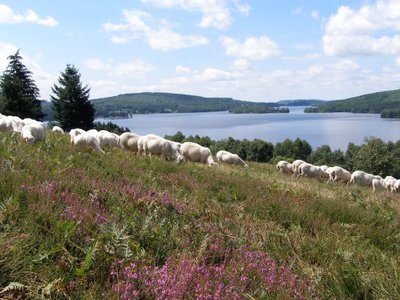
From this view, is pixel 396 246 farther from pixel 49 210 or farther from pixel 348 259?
pixel 49 210

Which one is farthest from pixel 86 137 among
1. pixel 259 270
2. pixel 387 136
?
pixel 387 136

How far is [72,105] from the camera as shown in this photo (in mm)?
55812

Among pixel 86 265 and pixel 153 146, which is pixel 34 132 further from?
pixel 86 265

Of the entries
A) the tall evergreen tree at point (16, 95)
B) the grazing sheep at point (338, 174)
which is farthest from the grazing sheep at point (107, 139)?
the tall evergreen tree at point (16, 95)

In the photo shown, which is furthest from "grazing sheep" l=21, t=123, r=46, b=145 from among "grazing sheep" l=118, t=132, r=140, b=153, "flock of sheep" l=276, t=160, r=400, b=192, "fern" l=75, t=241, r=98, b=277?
"flock of sheep" l=276, t=160, r=400, b=192

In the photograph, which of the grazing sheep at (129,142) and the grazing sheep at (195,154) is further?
the grazing sheep at (195,154)

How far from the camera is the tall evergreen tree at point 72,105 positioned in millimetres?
55844

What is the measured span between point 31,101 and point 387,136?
126 m

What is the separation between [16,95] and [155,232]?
52.8 m

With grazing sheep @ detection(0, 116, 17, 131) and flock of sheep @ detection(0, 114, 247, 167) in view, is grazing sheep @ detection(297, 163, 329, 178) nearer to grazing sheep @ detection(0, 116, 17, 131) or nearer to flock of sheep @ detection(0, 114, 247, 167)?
flock of sheep @ detection(0, 114, 247, 167)

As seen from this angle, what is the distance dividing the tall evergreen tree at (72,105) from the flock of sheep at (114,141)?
3701 centimetres

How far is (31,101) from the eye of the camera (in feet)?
168

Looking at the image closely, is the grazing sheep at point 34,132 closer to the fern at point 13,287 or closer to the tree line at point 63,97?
the fern at point 13,287

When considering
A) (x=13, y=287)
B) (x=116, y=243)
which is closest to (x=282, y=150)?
(x=116, y=243)
